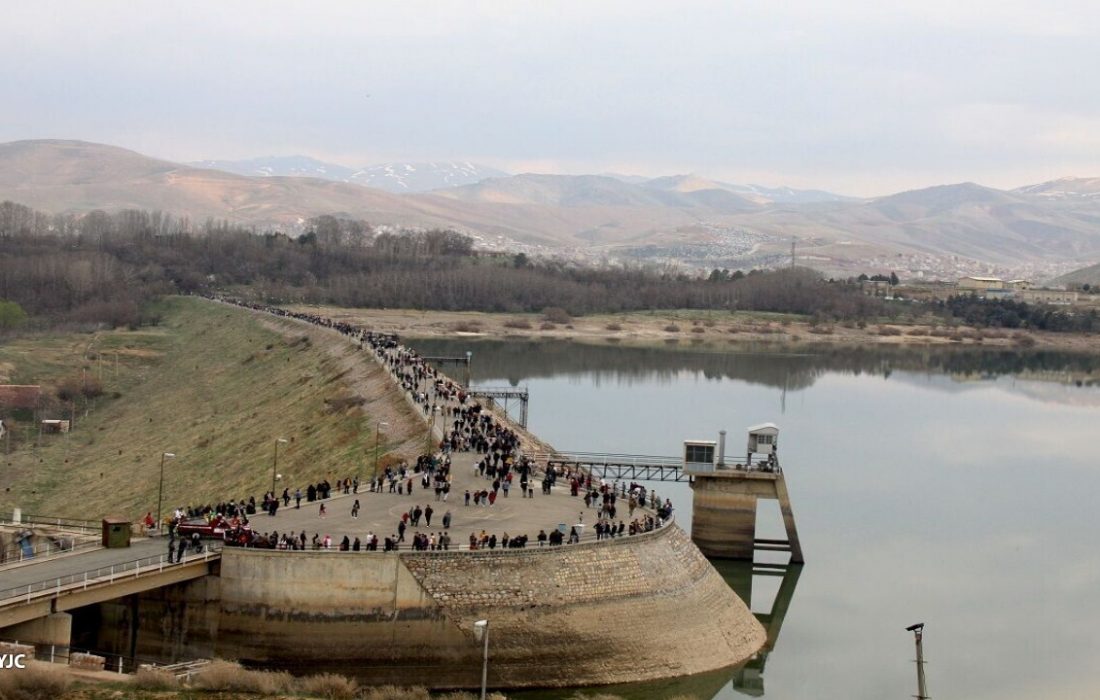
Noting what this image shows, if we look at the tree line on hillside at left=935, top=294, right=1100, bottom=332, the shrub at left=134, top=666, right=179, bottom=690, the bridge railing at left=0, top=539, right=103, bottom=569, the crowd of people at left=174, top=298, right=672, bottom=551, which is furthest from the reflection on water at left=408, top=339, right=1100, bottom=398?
the shrub at left=134, top=666, right=179, bottom=690

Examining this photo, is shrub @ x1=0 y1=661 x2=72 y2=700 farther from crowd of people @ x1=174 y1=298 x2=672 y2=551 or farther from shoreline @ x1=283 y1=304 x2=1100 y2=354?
shoreline @ x1=283 y1=304 x2=1100 y2=354

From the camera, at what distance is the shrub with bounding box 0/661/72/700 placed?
964 inches

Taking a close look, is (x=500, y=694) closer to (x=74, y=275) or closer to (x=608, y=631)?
(x=608, y=631)

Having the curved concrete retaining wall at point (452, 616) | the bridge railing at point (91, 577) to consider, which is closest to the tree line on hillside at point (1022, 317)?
the curved concrete retaining wall at point (452, 616)

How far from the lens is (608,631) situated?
108 ft

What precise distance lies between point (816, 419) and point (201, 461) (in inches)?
1641

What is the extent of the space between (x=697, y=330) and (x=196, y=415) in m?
95.1

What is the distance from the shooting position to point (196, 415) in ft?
261

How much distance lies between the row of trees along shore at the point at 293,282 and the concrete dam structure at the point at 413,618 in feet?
328

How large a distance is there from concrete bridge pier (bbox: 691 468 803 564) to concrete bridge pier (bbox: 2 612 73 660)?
2460 centimetres

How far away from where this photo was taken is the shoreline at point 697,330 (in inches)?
5979

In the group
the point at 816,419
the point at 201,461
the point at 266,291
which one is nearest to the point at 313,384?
the point at 201,461

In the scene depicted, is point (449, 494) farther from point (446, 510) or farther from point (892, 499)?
point (892, 499)

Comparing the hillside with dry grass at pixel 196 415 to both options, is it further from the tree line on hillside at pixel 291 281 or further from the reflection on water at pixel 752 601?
the tree line on hillside at pixel 291 281
